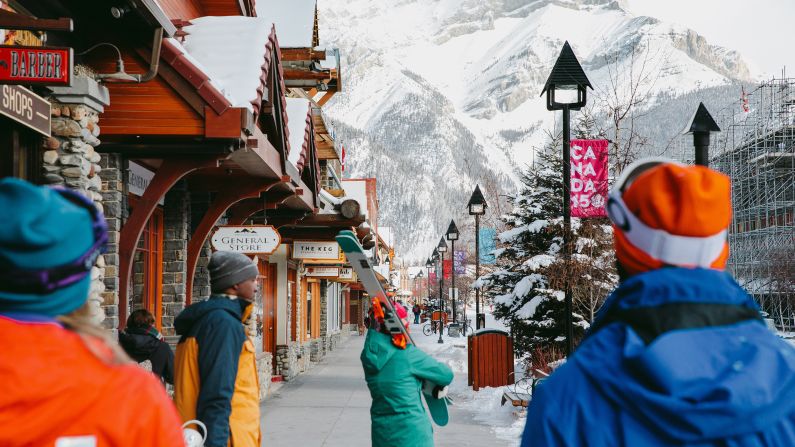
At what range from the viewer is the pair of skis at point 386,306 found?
5.97 m

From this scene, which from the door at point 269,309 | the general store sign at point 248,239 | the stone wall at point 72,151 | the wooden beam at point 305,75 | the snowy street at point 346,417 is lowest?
the snowy street at point 346,417

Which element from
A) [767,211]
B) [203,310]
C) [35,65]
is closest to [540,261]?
[35,65]

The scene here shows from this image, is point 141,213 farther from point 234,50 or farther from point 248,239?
point 248,239

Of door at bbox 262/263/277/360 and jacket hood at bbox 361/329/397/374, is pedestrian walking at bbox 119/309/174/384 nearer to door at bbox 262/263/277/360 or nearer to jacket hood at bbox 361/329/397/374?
jacket hood at bbox 361/329/397/374

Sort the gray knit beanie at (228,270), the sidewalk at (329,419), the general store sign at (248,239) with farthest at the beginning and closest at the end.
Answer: the sidewalk at (329,419)
the general store sign at (248,239)
the gray knit beanie at (228,270)

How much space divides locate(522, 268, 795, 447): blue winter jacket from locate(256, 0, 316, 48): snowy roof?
16052 millimetres

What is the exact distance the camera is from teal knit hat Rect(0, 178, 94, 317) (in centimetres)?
187

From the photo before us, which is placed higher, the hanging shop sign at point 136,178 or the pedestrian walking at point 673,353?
the hanging shop sign at point 136,178

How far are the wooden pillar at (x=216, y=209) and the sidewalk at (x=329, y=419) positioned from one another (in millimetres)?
2370

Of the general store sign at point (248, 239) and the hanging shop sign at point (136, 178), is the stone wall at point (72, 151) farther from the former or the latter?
the general store sign at point (248, 239)

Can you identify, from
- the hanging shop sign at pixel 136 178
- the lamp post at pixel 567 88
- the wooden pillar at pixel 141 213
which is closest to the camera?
the wooden pillar at pixel 141 213

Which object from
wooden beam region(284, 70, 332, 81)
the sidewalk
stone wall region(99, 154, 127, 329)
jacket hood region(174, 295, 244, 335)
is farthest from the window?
wooden beam region(284, 70, 332, 81)

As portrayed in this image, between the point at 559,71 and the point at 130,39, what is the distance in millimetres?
5250

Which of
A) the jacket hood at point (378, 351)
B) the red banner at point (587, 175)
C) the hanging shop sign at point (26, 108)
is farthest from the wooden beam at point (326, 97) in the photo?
the jacket hood at point (378, 351)
